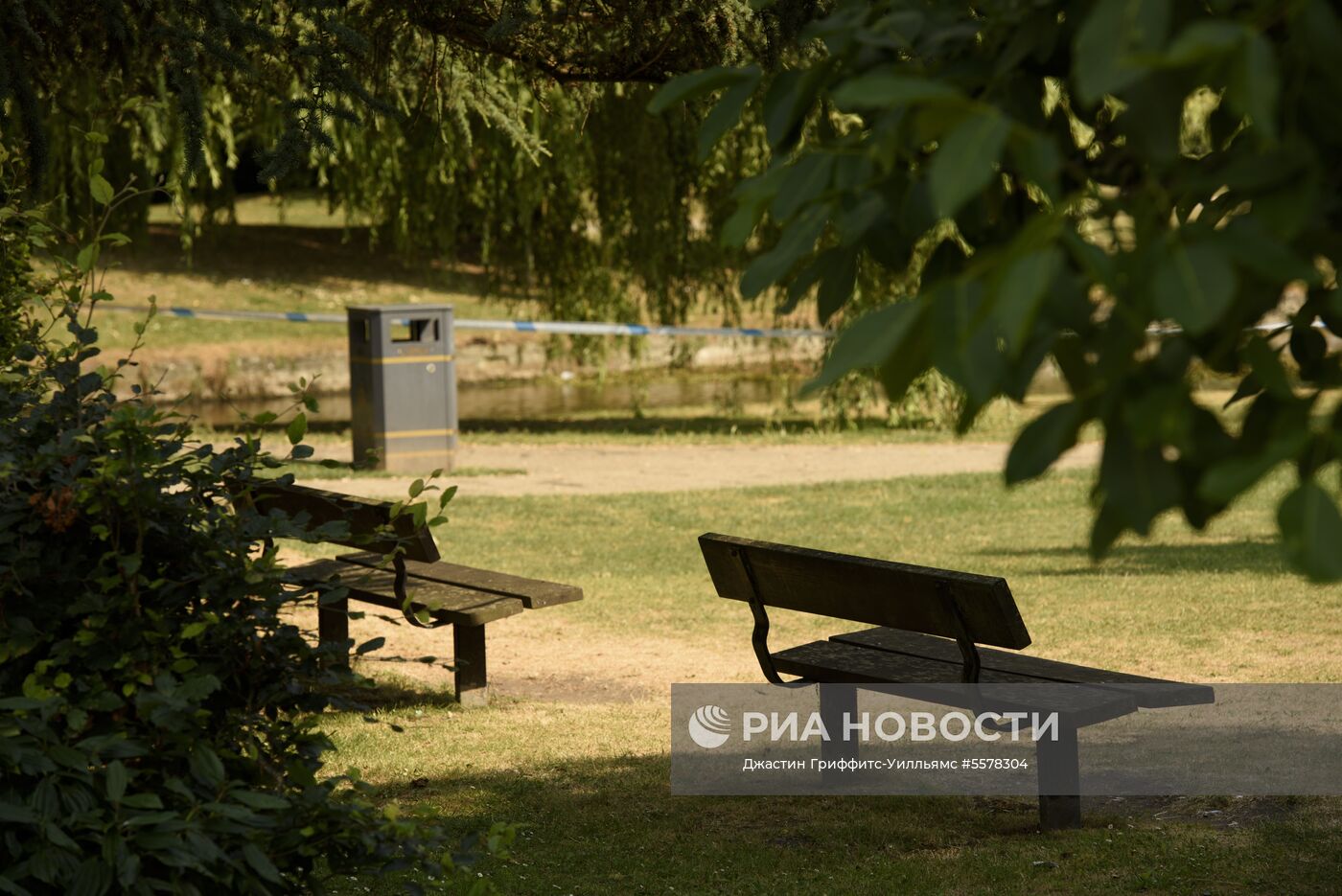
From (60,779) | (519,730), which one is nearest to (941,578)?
(519,730)

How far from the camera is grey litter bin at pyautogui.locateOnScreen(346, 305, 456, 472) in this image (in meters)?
15.7

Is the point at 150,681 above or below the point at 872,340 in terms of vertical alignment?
below

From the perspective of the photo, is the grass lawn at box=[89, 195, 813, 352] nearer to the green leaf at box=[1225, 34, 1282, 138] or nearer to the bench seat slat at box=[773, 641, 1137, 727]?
the bench seat slat at box=[773, 641, 1137, 727]

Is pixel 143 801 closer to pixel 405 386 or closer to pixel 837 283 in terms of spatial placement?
pixel 837 283

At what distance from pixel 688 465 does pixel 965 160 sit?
49.1ft

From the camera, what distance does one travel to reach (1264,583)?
32.7ft

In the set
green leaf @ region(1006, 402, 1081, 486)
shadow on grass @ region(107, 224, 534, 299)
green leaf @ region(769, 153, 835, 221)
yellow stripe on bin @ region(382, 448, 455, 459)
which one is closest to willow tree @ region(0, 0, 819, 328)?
green leaf @ region(769, 153, 835, 221)

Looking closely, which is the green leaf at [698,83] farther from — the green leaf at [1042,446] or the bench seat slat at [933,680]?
the bench seat slat at [933,680]

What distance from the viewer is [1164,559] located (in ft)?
36.2

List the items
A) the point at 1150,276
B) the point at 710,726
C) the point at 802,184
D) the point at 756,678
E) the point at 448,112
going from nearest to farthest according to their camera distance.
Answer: the point at 1150,276, the point at 802,184, the point at 710,726, the point at 756,678, the point at 448,112

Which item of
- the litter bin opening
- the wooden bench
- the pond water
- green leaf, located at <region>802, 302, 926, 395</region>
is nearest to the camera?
green leaf, located at <region>802, 302, 926, 395</region>

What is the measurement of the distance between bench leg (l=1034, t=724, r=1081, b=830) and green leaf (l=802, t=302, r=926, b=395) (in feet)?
12.8

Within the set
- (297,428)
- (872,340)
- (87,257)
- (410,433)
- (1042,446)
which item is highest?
(87,257)

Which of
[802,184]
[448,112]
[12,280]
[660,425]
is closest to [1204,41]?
[802,184]
